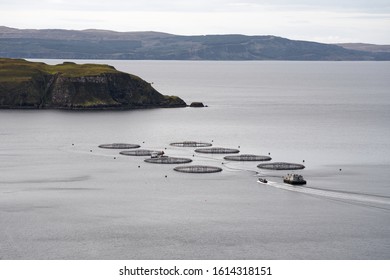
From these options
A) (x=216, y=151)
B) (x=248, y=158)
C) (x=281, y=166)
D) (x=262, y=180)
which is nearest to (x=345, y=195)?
(x=262, y=180)

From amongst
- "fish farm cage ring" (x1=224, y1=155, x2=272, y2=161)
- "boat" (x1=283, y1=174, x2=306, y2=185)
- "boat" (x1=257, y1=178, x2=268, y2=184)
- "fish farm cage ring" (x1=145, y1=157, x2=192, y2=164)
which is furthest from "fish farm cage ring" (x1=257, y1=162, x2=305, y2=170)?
"fish farm cage ring" (x1=145, y1=157, x2=192, y2=164)

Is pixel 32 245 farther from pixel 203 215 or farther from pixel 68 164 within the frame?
pixel 68 164

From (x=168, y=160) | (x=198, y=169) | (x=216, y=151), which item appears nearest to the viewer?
(x=198, y=169)

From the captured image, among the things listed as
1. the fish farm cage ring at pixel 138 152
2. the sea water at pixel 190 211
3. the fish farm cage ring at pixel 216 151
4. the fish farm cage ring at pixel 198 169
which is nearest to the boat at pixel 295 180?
the sea water at pixel 190 211

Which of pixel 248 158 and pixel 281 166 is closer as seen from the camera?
pixel 281 166

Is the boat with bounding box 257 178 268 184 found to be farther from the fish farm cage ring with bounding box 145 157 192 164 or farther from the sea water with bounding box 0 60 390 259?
the fish farm cage ring with bounding box 145 157 192 164

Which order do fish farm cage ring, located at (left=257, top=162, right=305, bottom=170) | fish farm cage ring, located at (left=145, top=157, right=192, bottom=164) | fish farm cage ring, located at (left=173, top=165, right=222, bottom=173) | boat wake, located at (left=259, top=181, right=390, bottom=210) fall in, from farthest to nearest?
fish farm cage ring, located at (left=145, top=157, right=192, bottom=164) < fish farm cage ring, located at (left=257, top=162, right=305, bottom=170) < fish farm cage ring, located at (left=173, top=165, right=222, bottom=173) < boat wake, located at (left=259, top=181, right=390, bottom=210)

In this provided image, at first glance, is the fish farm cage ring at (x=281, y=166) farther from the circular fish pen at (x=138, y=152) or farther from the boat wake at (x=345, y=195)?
the circular fish pen at (x=138, y=152)

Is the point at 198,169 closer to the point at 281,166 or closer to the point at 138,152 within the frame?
the point at 281,166

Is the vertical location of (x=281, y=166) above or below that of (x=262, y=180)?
above

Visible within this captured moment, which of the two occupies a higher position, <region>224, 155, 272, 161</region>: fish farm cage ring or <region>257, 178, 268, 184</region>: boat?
<region>257, 178, 268, 184</region>: boat
